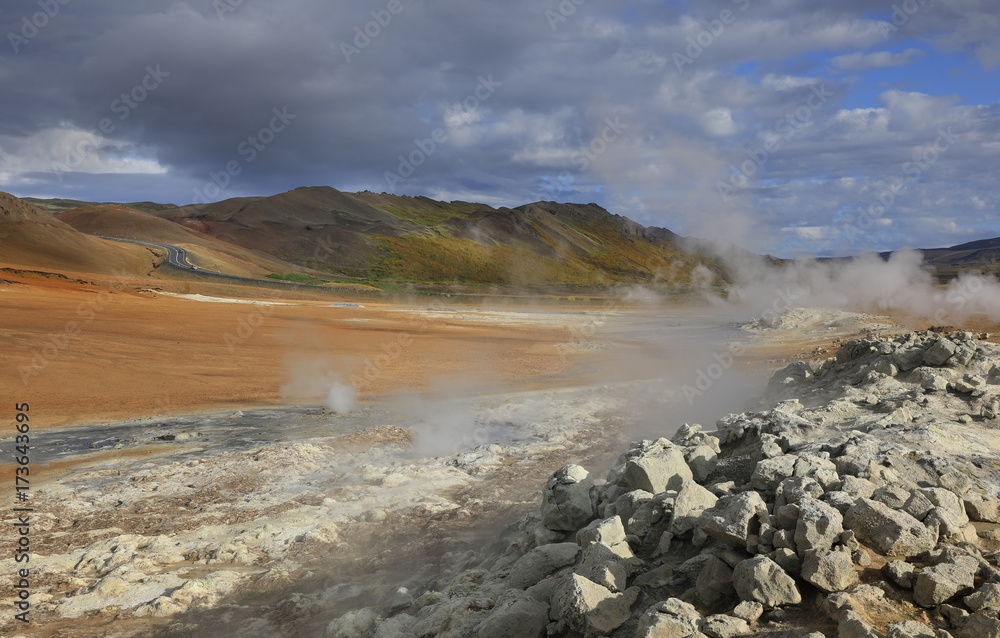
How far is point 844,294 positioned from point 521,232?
92406 mm

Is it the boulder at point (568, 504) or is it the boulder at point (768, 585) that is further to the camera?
the boulder at point (568, 504)

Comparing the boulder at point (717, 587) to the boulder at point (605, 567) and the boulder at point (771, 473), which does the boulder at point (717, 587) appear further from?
the boulder at point (771, 473)

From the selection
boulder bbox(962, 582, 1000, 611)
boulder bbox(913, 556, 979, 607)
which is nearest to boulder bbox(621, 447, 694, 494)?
boulder bbox(913, 556, 979, 607)

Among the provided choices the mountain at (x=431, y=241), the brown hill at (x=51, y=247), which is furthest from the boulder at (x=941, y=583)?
the mountain at (x=431, y=241)

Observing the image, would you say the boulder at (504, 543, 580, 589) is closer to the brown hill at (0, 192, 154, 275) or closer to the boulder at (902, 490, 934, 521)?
the boulder at (902, 490, 934, 521)

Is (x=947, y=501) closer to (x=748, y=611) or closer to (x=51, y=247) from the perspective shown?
(x=748, y=611)

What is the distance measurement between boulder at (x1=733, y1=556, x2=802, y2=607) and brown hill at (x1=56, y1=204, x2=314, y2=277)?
62782 mm

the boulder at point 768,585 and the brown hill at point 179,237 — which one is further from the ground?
the brown hill at point 179,237

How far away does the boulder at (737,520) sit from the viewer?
4391 mm

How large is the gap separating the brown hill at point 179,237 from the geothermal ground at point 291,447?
36.8 m

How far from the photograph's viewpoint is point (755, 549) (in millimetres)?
4324

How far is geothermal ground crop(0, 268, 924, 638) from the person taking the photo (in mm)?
6262

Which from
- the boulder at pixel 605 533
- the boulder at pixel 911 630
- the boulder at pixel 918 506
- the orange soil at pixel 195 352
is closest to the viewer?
the boulder at pixel 911 630

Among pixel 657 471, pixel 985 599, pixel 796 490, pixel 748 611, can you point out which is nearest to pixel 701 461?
pixel 657 471
